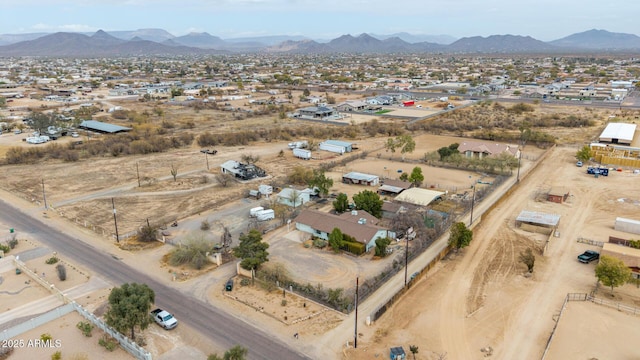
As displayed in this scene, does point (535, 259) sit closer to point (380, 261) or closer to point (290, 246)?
point (380, 261)

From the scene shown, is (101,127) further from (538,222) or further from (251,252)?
(538,222)

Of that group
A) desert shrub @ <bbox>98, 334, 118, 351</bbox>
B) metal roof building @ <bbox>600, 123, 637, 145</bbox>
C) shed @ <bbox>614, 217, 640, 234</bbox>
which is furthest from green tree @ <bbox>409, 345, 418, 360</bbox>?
metal roof building @ <bbox>600, 123, 637, 145</bbox>

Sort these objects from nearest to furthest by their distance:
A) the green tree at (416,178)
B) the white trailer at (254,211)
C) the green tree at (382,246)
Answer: the green tree at (382,246) → the white trailer at (254,211) → the green tree at (416,178)

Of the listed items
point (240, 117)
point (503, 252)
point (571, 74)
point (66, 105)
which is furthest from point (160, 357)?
point (571, 74)

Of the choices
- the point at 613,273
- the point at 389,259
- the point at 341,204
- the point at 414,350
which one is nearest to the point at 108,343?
the point at 414,350

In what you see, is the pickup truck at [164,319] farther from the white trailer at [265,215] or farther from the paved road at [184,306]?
the white trailer at [265,215]

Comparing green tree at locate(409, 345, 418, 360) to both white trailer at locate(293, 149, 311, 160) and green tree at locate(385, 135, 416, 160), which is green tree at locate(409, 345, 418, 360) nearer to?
green tree at locate(385, 135, 416, 160)

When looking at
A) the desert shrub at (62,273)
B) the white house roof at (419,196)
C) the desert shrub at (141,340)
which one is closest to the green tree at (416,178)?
the white house roof at (419,196)
